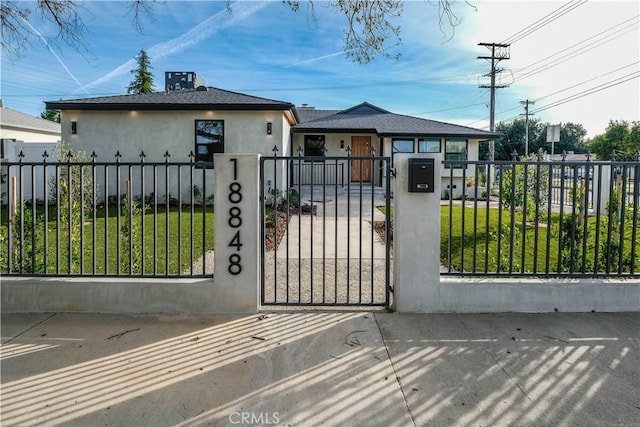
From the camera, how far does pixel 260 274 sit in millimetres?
4359

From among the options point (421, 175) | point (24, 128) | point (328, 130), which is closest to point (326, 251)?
point (421, 175)

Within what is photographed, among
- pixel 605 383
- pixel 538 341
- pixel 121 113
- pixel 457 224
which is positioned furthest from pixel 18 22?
pixel 121 113

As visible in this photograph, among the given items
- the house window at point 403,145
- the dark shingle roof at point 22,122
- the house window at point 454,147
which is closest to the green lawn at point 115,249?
the house window at point 403,145

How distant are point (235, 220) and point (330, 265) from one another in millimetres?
2875

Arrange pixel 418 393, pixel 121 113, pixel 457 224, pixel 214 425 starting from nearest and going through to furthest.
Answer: pixel 214 425, pixel 418 393, pixel 457 224, pixel 121 113

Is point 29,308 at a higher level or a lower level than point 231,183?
lower

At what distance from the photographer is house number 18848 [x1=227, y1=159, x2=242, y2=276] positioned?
411cm

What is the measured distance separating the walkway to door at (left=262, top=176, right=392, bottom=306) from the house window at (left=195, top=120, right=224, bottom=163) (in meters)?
5.04

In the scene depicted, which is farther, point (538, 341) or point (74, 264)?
point (74, 264)

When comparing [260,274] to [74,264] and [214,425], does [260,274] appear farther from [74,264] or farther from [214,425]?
[74,264]

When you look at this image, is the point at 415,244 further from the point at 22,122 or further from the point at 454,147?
the point at 22,122

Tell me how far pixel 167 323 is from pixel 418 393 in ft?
7.86

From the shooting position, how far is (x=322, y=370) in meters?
3.06

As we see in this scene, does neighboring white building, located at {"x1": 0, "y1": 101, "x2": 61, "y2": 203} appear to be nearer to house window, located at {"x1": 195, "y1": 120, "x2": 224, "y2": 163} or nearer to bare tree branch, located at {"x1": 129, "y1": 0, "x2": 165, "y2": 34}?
house window, located at {"x1": 195, "y1": 120, "x2": 224, "y2": 163}
